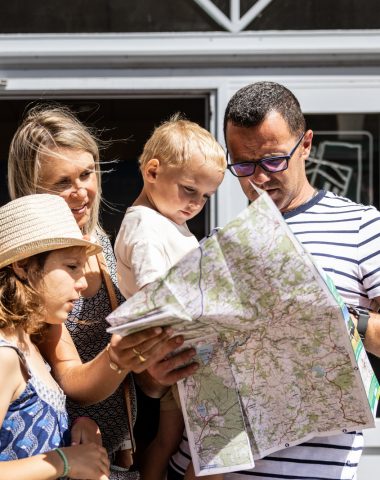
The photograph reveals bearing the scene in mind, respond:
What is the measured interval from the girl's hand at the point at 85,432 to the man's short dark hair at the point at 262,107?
A: 0.91 metres

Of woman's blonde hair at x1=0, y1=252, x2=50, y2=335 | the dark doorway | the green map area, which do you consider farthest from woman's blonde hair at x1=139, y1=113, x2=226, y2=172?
the dark doorway

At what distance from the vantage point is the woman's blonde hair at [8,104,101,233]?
2.44 meters

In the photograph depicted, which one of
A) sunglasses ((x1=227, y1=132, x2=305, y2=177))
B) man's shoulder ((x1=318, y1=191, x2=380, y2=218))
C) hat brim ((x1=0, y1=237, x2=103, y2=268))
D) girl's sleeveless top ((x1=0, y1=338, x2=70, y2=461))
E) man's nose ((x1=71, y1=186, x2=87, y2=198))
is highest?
sunglasses ((x1=227, y1=132, x2=305, y2=177))

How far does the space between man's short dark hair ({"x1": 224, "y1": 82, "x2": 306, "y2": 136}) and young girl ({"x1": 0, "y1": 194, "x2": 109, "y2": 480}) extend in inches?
22.3

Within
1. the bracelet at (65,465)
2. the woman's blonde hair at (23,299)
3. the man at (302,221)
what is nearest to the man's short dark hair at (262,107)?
the man at (302,221)

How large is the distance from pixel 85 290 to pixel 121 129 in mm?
2939

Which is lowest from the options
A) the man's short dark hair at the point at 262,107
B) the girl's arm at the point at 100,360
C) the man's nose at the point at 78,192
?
the girl's arm at the point at 100,360

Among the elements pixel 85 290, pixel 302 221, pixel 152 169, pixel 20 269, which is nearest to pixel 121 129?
pixel 152 169

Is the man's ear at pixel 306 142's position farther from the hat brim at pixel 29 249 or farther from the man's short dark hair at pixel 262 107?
the hat brim at pixel 29 249

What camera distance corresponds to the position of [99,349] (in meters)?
2.42

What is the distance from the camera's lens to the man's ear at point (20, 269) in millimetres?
2170

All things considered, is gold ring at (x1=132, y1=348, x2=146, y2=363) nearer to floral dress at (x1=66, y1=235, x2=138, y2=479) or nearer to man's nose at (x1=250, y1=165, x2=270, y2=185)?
floral dress at (x1=66, y1=235, x2=138, y2=479)

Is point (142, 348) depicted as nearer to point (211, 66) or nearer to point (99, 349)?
point (99, 349)

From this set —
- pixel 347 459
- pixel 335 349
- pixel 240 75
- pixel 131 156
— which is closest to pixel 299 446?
pixel 347 459
